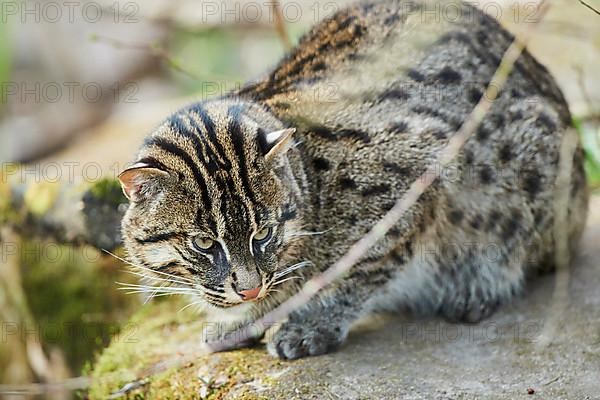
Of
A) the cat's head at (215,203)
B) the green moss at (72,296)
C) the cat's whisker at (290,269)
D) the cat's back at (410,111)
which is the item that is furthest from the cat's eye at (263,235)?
the green moss at (72,296)

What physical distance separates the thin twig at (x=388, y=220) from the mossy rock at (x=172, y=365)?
188mm

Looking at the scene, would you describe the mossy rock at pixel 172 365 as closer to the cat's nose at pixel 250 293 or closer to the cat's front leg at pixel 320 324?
the cat's front leg at pixel 320 324

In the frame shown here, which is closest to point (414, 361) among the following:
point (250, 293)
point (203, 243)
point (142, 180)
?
point (250, 293)

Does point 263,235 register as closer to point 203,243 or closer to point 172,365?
point 203,243

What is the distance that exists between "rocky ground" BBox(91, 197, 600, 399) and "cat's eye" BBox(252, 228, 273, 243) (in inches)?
28.8

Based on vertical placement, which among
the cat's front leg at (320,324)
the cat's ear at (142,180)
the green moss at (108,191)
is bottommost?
the cat's front leg at (320,324)

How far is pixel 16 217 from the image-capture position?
6.88 meters

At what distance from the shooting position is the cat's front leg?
15.9 feet

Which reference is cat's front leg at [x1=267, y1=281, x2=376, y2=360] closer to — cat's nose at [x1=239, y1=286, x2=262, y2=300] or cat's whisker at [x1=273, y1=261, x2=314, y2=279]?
cat's whisker at [x1=273, y1=261, x2=314, y2=279]

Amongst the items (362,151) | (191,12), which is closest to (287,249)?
(362,151)

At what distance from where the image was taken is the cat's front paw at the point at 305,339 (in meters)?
4.81

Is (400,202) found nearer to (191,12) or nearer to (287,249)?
(287,249)

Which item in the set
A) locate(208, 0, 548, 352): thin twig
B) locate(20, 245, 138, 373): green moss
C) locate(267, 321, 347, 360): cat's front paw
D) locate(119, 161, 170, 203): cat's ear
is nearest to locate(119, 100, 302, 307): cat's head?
locate(119, 161, 170, 203): cat's ear

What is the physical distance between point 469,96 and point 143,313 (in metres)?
2.60
